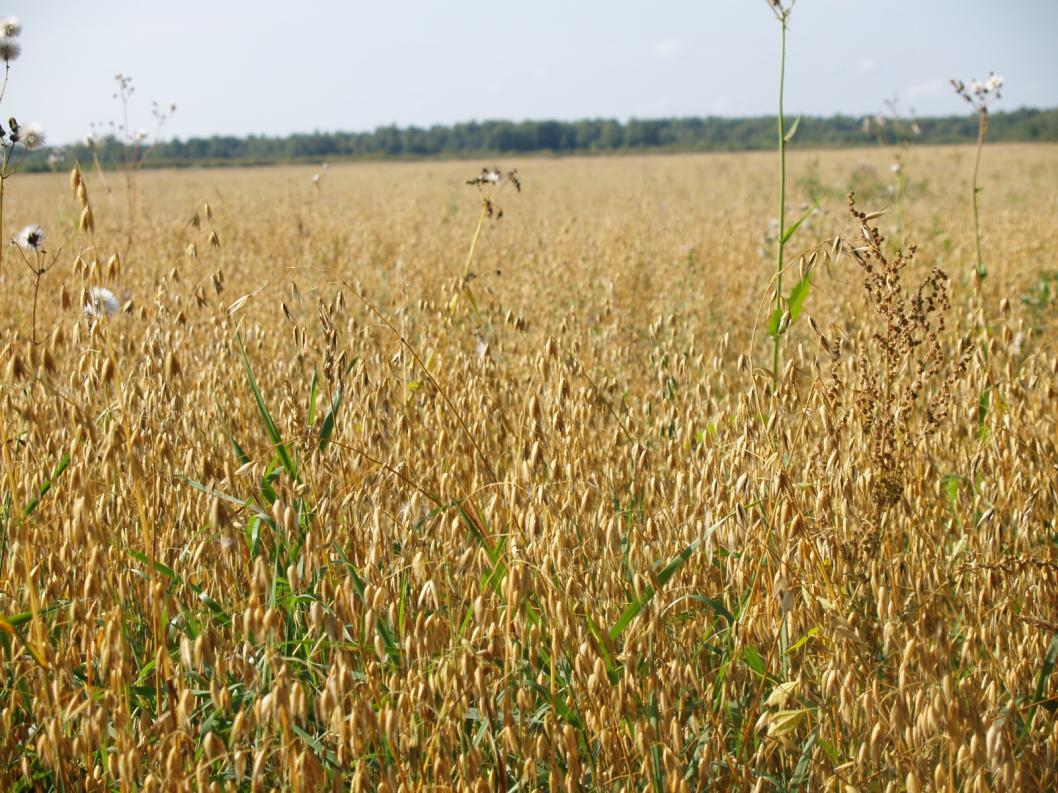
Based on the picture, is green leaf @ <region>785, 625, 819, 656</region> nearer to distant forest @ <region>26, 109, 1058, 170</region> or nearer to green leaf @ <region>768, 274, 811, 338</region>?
green leaf @ <region>768, 274, 811, 338</region>

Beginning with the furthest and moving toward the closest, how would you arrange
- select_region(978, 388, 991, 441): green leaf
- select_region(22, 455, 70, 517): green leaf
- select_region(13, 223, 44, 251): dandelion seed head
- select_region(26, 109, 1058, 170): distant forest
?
select_region(26, 109, 1058, 170): distant forest
select_region(978, 388, 991, 441): green leaf
select_region(13, 223, 44, 251): dandelion seed head
select_region(22, 455, 70, 517): green leaf

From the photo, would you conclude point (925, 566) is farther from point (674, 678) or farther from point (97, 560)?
point (97, 560)

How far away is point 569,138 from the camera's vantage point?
67750 mm

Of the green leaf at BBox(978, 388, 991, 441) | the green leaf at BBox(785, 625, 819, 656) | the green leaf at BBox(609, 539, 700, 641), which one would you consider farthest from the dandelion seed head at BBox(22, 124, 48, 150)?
the green leaf at BBox(978, 388, 991, 441)

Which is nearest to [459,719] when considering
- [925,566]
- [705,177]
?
[925,566]

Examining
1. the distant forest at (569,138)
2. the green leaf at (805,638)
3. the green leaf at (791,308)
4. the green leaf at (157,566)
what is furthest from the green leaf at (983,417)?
the distant forest at (569,138)

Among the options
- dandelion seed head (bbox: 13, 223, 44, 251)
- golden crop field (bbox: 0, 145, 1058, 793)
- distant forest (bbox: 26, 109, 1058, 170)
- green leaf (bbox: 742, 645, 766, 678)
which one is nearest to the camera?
golden crop field (bbox: 0, 145, 1058, 793)

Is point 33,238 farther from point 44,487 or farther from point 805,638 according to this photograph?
point 805,638

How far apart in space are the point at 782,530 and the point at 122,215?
10.3 metres

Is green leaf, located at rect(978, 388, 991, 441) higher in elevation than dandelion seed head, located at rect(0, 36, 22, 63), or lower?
lower

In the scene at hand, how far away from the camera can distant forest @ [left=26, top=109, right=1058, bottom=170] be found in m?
50.8

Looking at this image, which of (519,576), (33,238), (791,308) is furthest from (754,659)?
(33,238)

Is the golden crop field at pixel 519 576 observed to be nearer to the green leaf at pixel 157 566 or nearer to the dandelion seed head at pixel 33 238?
the green leaf at pixel 157 566

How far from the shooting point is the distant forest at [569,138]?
50812mm
